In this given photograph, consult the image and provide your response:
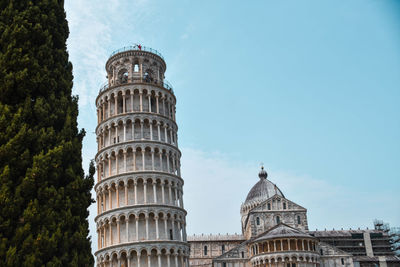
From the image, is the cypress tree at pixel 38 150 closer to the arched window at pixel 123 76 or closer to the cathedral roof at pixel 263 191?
the arched window at pixel 123 76

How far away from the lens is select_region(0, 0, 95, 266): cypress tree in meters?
13.7

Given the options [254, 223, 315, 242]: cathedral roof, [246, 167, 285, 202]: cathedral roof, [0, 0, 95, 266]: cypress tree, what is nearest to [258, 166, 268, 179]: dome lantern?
[246, 167, 285, 202]: cathedral roof

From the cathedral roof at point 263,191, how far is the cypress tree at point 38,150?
56.2 meters

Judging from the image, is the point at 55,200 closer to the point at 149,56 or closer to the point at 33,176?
the point at 33,176

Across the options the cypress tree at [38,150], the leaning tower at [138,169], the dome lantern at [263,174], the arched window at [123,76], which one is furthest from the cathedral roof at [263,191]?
the cypress tree at [38,150]

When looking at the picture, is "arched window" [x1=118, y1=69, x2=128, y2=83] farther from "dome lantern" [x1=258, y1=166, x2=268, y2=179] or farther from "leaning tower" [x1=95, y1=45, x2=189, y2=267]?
"dome lantern" [x1=258, y1=166, x2=268, y2=179]

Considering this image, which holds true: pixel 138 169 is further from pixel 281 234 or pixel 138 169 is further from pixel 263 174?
pixel 263 174

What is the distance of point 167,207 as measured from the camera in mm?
37500

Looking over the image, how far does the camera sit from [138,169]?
38.5 metres

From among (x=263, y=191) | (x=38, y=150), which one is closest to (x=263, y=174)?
(x=263, y=191)

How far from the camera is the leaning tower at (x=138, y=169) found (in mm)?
36062

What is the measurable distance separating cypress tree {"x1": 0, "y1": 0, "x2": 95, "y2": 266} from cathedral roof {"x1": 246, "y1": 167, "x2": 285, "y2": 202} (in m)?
56.2

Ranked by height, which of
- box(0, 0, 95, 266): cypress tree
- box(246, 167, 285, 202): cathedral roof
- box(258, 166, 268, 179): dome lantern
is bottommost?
box(0, 0, 95, 266): cypress tree

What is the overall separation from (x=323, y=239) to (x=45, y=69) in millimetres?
60281
